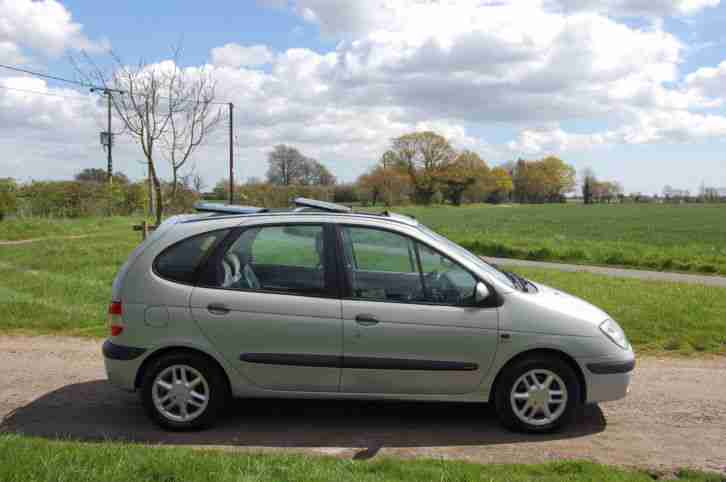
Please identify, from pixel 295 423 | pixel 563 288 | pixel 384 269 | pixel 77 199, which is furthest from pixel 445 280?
pixel 77 199

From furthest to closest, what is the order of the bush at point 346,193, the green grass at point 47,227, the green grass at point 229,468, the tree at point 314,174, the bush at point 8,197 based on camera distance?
the tree at point 314,174 < the bush at point 346,193 < the bush at point 8,197 < the green grass at point 47,227 < the green grass at point 229,468

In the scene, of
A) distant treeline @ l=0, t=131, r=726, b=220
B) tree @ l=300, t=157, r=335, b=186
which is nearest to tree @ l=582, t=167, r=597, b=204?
Result: distant treeline @ l=0, t=131, r=726, b=220

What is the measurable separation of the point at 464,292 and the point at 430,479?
156 centimetres

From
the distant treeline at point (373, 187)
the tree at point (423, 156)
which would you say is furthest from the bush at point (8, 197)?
the tree at point (423, 156)

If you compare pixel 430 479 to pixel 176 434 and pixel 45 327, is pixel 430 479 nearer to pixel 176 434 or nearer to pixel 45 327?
pixel 176 434

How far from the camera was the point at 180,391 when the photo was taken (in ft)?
16.0

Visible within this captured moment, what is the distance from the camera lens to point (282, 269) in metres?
5.10

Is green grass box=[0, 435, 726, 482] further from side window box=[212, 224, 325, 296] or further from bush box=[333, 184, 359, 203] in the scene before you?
bush box=[333, 184, 359, 203]

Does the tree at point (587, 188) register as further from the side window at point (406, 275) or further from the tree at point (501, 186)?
the side window at point (406, 275)

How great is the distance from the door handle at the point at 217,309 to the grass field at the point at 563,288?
3.99 m

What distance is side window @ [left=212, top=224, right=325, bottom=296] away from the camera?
495cm

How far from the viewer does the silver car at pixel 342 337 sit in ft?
15.9

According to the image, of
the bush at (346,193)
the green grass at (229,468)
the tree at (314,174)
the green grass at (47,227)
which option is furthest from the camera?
the tree at (314,174)

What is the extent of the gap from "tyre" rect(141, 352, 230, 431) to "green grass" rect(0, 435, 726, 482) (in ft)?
2.08
